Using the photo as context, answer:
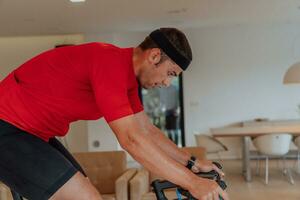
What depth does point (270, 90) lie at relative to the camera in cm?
916

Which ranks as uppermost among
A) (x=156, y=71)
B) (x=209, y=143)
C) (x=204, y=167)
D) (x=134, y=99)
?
(x=156, y=71)

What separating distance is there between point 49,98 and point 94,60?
0.22 meters

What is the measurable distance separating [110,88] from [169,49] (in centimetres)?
23

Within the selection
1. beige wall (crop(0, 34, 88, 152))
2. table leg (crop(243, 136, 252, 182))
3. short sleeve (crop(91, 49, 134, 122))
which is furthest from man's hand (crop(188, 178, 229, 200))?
beige wall (crop(0, 34, 88, 152))

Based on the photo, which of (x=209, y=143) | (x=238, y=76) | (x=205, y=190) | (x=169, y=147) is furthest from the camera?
(x=238, y=76)

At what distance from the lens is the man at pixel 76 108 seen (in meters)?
1.41

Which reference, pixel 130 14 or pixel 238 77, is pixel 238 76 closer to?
pixel 238 77

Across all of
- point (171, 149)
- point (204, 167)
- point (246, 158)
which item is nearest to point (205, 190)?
point (204, 167)

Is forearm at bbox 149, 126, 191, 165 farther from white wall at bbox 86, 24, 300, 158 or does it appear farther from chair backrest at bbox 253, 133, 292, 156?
white wall at bbox 86, 24, 300, 158

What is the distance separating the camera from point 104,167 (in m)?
4.52

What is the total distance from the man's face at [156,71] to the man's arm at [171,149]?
291mm

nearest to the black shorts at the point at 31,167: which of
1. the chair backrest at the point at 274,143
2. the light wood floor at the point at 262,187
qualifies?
the light wood floor at the point at 262,187

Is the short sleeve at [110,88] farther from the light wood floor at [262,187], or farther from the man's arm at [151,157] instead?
the light wood floor at [262,187]

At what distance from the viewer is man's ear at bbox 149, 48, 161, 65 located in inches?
58.5
